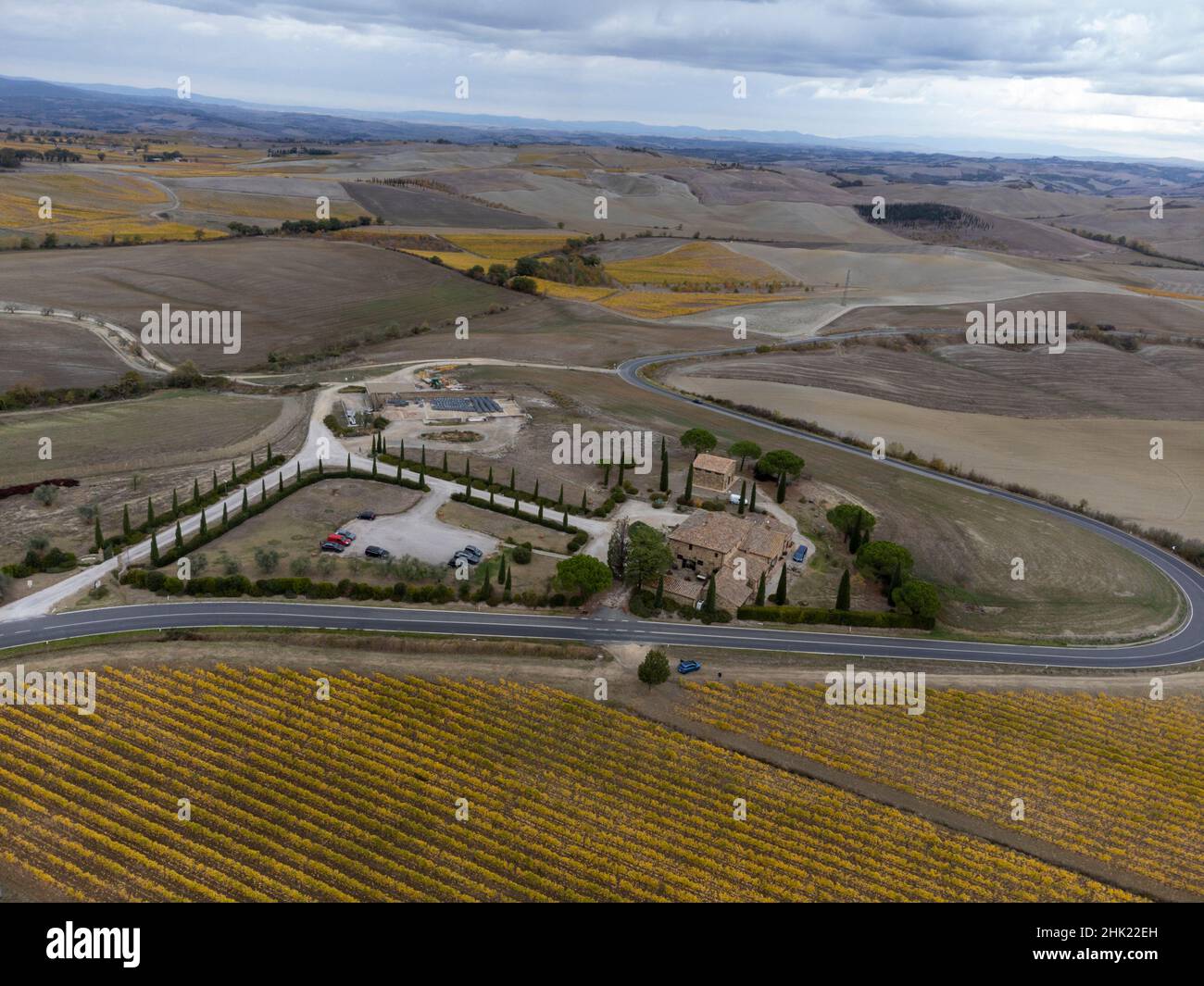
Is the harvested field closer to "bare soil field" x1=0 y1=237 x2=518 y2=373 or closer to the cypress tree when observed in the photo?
"bare soil field" x1=0 y1=237 x2=518 y2=373

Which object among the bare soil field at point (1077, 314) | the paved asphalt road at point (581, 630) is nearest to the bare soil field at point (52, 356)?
the paved asphalt road at point (581, 630)

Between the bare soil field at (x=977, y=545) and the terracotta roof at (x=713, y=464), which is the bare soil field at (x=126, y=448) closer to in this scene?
the bare soil field at (x=977, y=545)

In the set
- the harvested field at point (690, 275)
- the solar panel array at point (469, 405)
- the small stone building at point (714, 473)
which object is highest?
the harvested field at point (690, 275)

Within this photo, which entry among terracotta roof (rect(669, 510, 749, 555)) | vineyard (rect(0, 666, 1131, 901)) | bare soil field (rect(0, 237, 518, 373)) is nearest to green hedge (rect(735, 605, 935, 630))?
terracotta roof (rect(669, 510, 749, 555))

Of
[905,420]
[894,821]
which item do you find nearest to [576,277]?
[905,420]

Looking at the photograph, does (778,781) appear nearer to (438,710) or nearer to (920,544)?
(438,710)

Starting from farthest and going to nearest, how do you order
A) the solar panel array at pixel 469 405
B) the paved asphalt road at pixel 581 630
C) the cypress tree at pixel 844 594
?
the solar panel array at pixel 469 405, the cypress tree at pixel 844 594, the paved asphalt road at pixel 581 630
